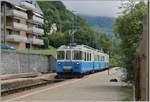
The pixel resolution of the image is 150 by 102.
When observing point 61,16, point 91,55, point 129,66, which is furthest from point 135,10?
→ point 61,16

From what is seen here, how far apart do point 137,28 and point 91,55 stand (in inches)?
776

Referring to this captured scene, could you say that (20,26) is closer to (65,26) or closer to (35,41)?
(35,41)

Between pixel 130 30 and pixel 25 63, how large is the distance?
26.1 m

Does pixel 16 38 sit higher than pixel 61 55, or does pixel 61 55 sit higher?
pixel 16 38

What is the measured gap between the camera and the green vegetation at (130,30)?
66.6ft

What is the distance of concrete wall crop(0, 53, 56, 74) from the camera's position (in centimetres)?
4075

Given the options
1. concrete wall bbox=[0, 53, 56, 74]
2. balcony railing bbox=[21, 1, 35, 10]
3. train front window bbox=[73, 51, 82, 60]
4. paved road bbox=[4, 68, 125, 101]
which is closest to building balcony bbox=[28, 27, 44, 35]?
balcony railing bbox=[21, 1, 35, 10]

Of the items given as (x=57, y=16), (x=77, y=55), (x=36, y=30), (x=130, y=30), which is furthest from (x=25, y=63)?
(x=130, y=30)

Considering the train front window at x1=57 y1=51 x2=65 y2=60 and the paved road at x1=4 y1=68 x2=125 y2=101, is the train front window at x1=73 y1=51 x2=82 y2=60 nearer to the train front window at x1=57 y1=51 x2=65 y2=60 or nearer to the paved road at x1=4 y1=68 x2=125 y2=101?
the train front window at x1=57 y1=51 x2=65 y2=60

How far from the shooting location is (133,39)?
20766 millimetres

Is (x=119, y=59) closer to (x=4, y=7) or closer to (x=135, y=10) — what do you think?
(x=135, y=10)

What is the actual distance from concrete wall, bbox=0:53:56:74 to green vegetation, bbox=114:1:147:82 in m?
17.8

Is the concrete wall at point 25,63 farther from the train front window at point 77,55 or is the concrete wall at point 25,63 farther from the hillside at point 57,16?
the hillside at point 57,16

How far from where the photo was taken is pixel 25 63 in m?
46.4
